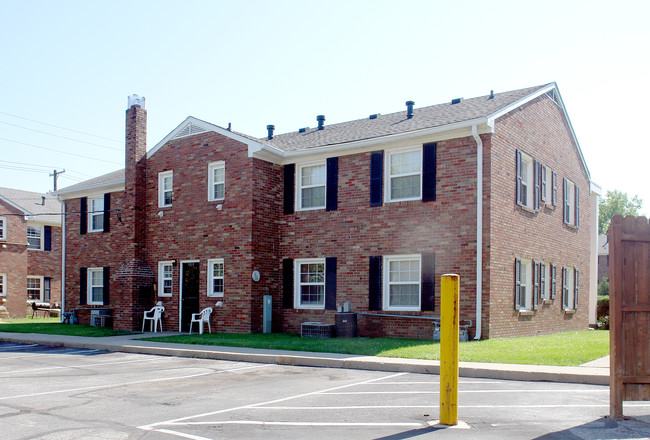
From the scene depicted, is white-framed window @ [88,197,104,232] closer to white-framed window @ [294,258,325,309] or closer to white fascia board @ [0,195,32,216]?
white-framed window @ [294,258,325,309]

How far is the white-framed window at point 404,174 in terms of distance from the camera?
711 inches

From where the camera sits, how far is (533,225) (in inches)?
769

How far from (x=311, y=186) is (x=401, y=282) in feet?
14.4

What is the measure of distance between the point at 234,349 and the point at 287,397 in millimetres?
6133

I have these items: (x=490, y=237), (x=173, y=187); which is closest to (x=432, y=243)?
(x=490, y=237)

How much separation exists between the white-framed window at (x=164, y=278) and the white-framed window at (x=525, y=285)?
11388 mm

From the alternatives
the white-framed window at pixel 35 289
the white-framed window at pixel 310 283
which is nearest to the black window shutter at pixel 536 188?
the white-framed window at pixel 310 283

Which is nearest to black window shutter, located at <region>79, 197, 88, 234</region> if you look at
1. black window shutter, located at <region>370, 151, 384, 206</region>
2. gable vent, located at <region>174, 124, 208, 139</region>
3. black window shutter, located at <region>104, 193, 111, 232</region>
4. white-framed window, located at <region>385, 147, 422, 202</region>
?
black window shutter, located at <region>104, 193, 111, 232</region>

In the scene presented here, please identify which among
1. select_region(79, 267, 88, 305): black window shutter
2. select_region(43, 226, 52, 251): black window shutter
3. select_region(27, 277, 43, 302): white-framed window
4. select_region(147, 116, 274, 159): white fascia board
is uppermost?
select_region(147, 116, 274, 159): white fascia board

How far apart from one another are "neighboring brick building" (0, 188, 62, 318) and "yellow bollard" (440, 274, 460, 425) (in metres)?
30.7

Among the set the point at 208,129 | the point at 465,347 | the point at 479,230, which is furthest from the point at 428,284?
the point at 208,129

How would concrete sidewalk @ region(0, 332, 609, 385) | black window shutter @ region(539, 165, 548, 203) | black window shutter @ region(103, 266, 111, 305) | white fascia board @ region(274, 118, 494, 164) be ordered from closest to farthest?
concrete sidewalk @ region(0, 332, 609, 385) < white fascia board @ region(274, 118, 494, 164) < black window shutter @ region(539, 165, 548, 203) < black window shutter @ region(103, 266, 111, 305)

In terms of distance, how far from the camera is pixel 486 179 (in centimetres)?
1675

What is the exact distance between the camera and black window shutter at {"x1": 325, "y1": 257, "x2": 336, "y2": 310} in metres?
19.1
